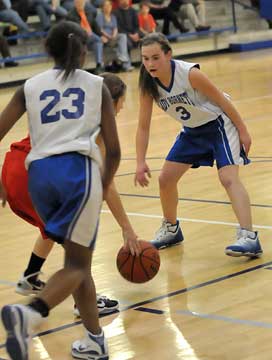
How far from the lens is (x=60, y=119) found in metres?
3.74

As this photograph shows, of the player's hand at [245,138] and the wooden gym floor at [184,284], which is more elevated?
the player's hand at [245,138]

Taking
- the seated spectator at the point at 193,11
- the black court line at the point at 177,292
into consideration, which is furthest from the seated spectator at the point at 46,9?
the black court line at the point at 177,292

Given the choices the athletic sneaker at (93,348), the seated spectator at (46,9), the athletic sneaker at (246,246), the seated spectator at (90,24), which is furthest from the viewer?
the seated spectator at (46,9)

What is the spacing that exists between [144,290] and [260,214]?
68.6 inches

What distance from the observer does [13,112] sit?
380 centimetres

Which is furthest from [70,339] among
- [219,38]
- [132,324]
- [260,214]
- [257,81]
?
[219,38]

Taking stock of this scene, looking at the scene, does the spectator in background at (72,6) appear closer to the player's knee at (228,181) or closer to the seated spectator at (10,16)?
the seated spectator at (10,16)

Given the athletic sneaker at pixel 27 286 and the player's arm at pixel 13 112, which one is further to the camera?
the athletic sneaker at pixel 27 286

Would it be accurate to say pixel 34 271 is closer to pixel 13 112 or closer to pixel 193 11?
pixel 13 112

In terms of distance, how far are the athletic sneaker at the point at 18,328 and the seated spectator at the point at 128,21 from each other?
1726 cm

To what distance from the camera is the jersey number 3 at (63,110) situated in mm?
3742

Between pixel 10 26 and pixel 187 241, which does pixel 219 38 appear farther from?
pixel 187 241

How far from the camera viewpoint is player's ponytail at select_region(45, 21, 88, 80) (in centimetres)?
379

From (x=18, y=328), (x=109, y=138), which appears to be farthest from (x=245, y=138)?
(x=18, y=328)
